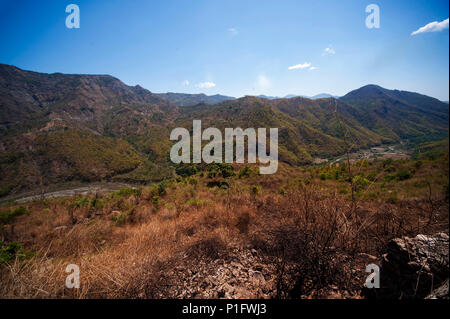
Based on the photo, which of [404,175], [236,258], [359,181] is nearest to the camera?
[236,258]

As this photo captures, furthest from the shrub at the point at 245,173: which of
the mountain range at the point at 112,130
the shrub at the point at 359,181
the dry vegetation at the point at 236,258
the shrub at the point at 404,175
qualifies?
the mountain range at the point at 112,130

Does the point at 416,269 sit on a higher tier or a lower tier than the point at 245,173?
higher

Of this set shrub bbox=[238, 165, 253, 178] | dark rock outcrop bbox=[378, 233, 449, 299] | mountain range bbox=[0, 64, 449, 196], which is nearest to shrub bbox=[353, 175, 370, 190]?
dark rock outcrop bbox=[378, 233, 449, 299]

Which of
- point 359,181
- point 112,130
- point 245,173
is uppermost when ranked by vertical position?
point 112,130

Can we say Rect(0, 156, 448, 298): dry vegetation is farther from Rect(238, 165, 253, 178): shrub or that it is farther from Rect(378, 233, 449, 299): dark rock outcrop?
Rect(238, 165, 253, 178): shrub

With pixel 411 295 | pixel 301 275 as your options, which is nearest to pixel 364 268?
pixel 411 295

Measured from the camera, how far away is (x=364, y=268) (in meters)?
2.01

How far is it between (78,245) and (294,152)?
72.2 metres

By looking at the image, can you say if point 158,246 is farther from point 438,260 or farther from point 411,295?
point 438,260

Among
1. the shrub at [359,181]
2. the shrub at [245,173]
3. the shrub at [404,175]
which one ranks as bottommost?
the shrub at [245,173]

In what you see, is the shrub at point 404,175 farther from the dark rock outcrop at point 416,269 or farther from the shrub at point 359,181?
the dark rock outcrop at point 416,269

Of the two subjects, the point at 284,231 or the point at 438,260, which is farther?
the point at 284,231

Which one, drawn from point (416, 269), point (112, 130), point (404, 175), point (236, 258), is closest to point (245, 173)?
point (404, 175)

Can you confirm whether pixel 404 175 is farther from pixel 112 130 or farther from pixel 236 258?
pixel 112 130
